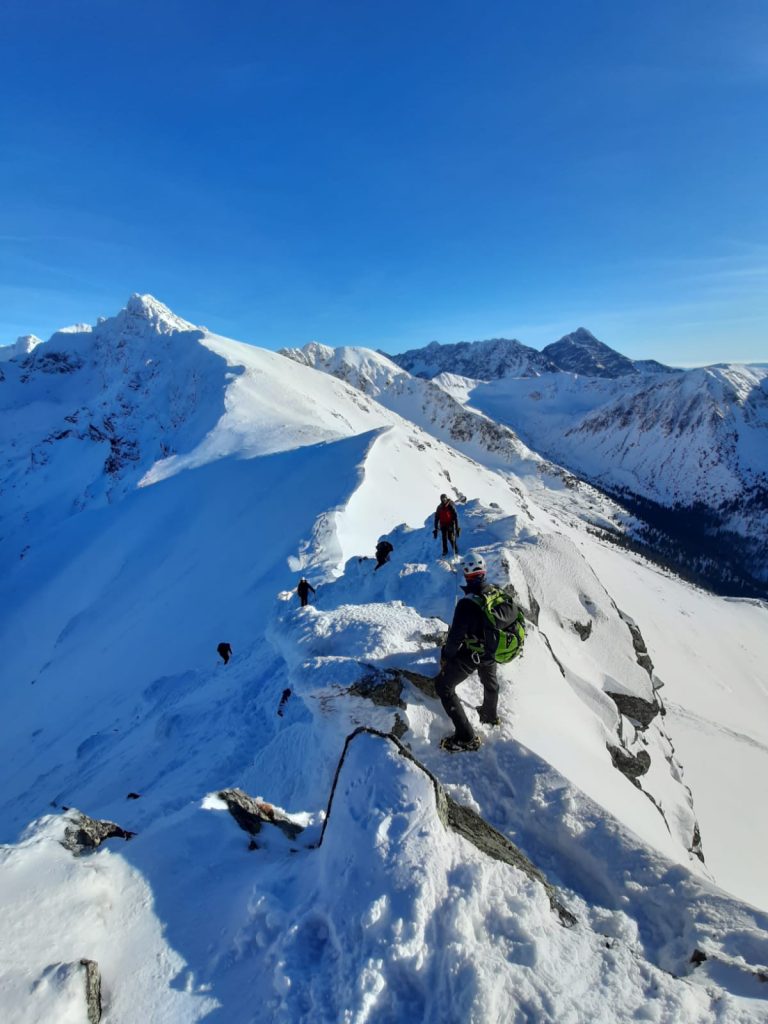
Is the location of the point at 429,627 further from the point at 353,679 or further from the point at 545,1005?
the point at 545,1005

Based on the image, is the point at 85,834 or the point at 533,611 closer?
the point at 85,834

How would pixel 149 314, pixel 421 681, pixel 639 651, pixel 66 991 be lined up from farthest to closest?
pixel 149 314, pixel 639 651, pixel 421 681, pixel 66 991

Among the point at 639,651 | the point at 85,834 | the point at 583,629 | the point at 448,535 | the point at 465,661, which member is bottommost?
the point at 639,651

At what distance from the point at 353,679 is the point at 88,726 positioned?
60.4 ft

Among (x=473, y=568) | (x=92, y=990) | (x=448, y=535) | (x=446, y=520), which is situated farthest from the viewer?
(x=448, y=535)

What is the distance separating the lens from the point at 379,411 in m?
113

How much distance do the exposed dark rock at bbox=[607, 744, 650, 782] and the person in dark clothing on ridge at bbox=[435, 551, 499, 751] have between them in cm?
499

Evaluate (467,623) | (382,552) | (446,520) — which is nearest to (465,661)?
(467,623)

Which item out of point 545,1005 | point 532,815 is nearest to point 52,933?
point 545,1005

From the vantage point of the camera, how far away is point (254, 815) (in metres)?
6.38

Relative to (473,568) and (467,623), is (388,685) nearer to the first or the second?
(467,623)

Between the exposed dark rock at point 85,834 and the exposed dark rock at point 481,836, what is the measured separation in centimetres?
239

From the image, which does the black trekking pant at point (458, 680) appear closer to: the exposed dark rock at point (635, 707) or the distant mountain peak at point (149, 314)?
the exposed dark rock at point (635, 707)

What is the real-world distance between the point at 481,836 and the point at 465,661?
6.94 feet
